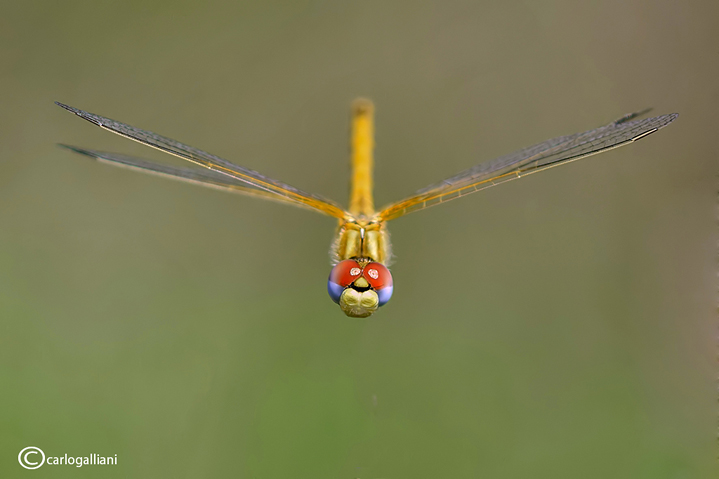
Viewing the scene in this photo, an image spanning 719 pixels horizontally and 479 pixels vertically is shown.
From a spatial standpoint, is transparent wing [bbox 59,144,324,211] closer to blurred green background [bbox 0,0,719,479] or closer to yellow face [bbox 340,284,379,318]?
yellow face [bbox 340,284,379,318]

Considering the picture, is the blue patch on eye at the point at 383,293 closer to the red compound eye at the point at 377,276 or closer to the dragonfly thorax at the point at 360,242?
the red compound eye at the point at 377,276

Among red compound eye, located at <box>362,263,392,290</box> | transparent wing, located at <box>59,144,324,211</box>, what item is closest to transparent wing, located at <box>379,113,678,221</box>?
red compound eye, located at <box>362,263,392,290</box>

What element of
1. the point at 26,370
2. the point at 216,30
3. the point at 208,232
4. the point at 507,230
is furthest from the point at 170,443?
the point at 216,30
